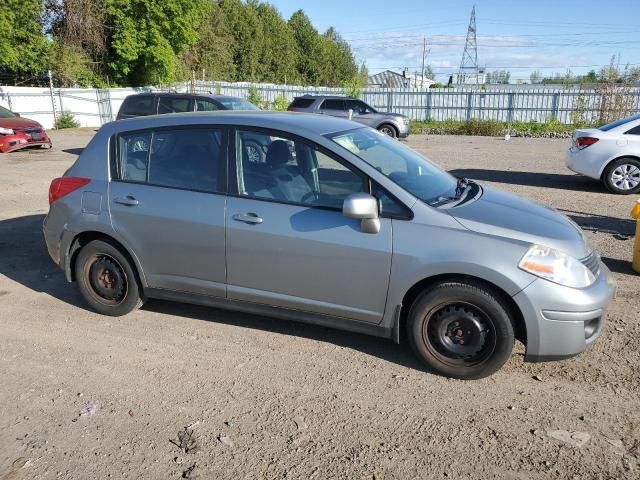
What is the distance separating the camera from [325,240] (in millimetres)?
3857

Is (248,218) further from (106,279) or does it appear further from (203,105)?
(203,105)

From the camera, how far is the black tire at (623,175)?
10.2 metres

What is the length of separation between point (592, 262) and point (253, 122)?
8.65 feet

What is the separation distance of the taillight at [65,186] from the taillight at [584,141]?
9.09 metres

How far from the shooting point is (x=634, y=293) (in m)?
5.32

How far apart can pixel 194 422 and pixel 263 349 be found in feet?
3.31

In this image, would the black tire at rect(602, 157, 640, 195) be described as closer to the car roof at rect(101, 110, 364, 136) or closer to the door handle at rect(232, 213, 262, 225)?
the car roof at rect(101, 110, 364, 136)

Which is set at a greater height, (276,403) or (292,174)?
(292,174)

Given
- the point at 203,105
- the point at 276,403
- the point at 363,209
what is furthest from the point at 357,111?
the point at 276,403

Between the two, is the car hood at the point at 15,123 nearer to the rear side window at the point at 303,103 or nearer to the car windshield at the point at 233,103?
the car windshield at the point at 233,103

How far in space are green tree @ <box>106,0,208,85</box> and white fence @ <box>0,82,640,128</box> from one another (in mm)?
2276

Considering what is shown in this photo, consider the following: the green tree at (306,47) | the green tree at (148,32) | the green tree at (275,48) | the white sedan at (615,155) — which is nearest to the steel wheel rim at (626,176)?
the white sedan at (615,155)

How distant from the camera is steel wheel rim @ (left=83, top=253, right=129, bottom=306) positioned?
15.7ft

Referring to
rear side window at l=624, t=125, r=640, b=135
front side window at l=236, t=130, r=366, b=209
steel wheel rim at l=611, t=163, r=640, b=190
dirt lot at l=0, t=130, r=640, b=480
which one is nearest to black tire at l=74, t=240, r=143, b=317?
dirt lot at l=0, t=130, r=640, b=480
